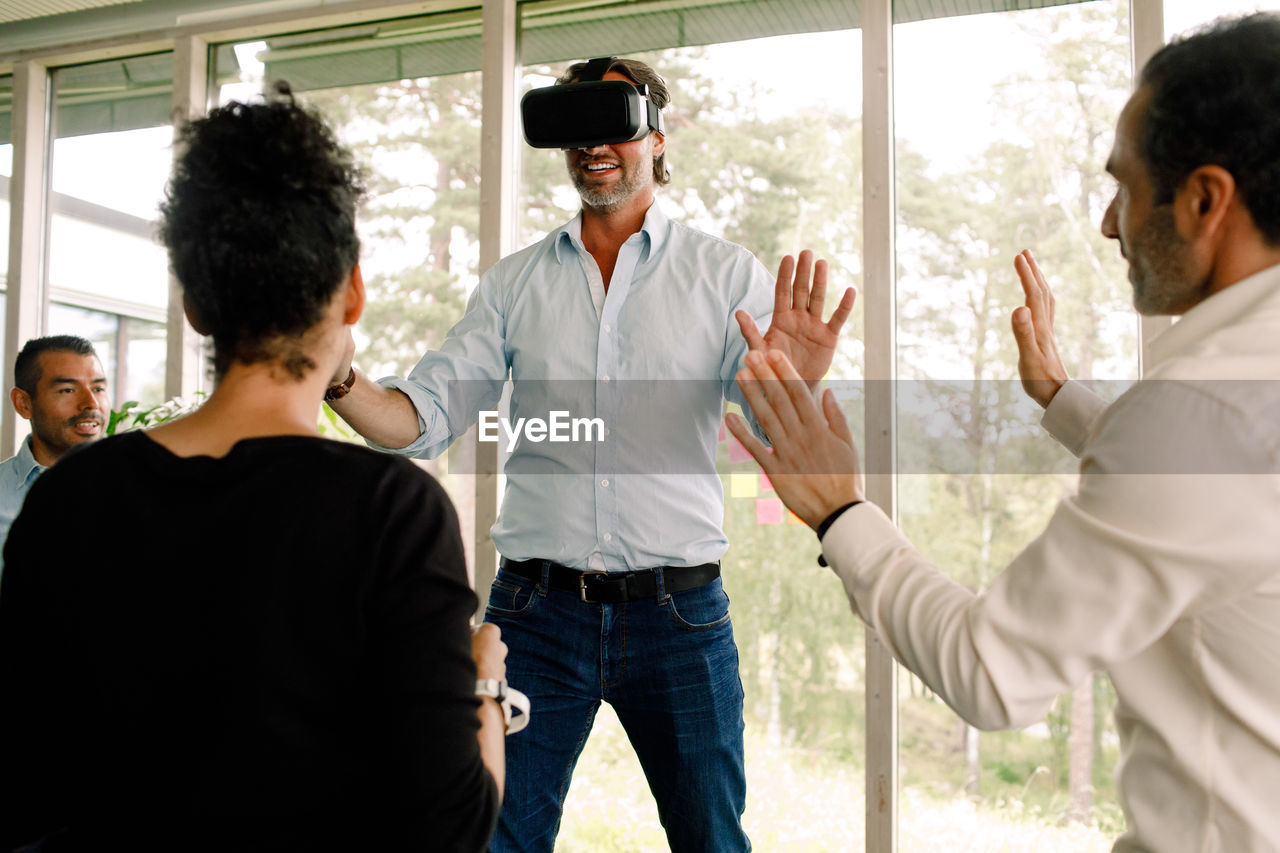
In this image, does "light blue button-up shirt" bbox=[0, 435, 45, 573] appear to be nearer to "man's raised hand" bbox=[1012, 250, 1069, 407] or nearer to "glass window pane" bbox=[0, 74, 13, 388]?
"glass window pane" bbox=[0, 74, 13, 388]

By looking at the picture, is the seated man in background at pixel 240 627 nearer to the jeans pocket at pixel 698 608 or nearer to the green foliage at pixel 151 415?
the jeans pocket at pixel 698 608

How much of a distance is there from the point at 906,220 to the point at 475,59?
59.8 inches

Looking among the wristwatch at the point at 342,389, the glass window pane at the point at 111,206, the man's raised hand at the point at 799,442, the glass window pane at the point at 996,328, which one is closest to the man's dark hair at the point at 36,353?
the glass window pane at the point at 111,206

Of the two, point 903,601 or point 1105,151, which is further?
point 1105,151

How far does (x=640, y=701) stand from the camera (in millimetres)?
1761

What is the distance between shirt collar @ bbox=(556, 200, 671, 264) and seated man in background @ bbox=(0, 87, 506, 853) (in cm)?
118

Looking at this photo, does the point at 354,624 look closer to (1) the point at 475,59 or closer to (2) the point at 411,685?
(2) the point at 411,685

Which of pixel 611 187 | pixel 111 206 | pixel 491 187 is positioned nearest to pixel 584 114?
pixel 611 187

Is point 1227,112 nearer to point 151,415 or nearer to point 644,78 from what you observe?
point 644,78

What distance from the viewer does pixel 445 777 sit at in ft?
2.61

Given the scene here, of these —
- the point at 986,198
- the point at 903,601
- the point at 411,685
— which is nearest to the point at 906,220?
the point at 986,198

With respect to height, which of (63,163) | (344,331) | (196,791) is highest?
(63,163)

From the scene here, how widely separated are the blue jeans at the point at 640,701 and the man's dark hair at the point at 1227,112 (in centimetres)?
110

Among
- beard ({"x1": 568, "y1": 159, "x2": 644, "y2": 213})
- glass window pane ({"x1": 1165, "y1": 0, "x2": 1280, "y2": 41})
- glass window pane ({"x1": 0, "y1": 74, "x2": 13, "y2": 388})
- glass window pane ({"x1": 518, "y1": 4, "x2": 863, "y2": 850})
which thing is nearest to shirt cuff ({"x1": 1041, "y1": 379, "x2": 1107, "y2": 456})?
beard ({"x1": 568, "y1": 159, "x2": 644, "y2": 213})
